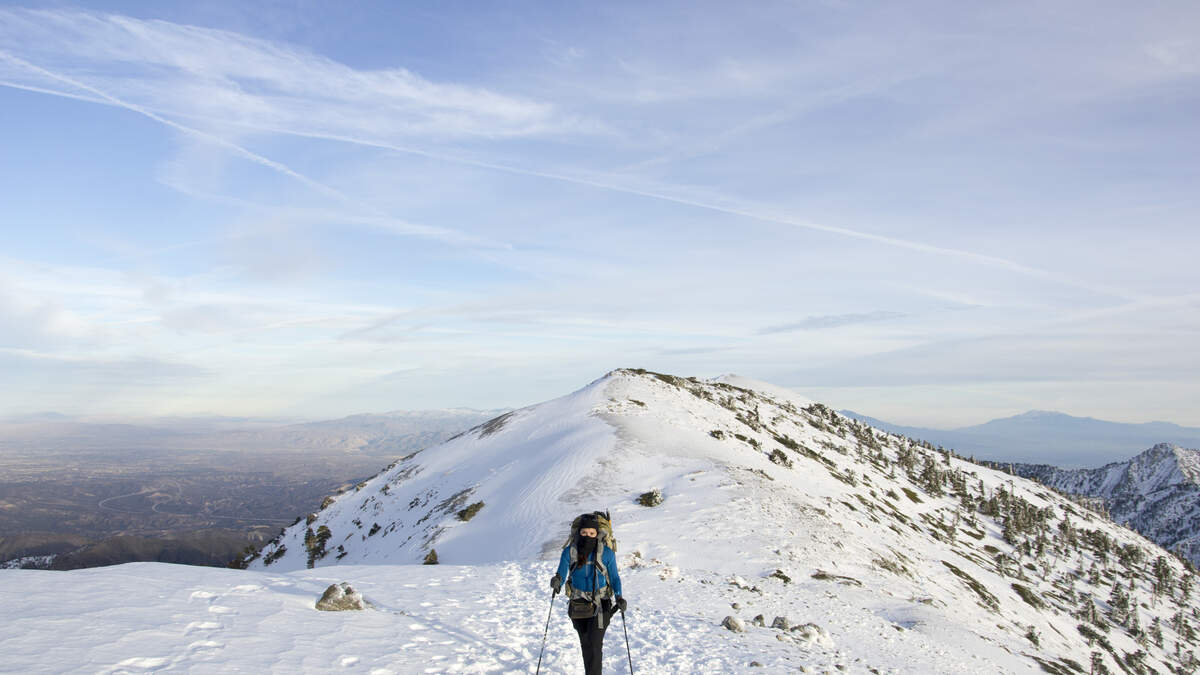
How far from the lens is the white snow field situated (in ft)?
38.8

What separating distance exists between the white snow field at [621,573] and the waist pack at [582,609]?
2731mm

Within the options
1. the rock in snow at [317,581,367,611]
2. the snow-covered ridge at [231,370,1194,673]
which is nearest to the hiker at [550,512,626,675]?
the rock in snow at [317,581,367,611]

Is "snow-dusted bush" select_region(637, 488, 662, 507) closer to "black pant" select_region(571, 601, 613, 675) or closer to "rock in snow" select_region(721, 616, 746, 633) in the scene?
"rock in snow" select_region(721, 616, 746, 633)

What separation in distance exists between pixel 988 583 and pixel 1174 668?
182ft

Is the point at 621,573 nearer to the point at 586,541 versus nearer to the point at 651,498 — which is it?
the point at 651,498

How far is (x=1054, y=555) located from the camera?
114 m

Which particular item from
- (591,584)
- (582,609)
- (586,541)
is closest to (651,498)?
(586,541)

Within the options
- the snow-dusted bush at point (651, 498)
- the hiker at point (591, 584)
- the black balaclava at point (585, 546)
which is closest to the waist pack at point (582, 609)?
the hiker at point (591, 584)

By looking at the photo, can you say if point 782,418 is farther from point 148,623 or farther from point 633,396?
point 148,623

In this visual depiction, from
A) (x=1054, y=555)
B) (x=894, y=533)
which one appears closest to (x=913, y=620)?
(x=894, y=533)

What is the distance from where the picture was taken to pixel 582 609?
36.3ft

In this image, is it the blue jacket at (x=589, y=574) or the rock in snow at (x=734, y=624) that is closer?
the blue jacket at (x=589, y=574)

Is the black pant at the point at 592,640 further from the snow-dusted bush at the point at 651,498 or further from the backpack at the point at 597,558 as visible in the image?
the snow-dusted bush at the point at 651,498

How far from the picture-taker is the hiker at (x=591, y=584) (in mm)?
11148
